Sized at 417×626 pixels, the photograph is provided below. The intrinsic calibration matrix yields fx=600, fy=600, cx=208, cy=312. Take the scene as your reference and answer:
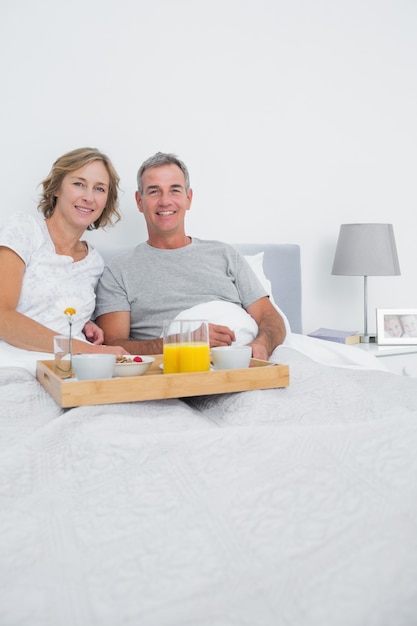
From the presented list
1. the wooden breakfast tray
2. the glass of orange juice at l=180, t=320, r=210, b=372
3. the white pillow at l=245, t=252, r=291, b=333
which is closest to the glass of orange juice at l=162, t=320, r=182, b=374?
the glass of orange juice at l=180, t=320, r=210, b=372

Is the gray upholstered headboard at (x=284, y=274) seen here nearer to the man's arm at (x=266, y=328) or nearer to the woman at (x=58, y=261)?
the man's arm at (x=266, y=328)

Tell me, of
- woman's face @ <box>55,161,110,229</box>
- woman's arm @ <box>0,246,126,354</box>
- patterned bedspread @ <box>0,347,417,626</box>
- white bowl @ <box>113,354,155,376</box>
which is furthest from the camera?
woman's face @ <box>55,161,110,229</box>

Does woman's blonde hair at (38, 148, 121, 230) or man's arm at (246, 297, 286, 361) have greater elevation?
woman's blonde hair at (38, 148, 121, 230)

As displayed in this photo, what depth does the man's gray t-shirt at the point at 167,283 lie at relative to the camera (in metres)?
2.16

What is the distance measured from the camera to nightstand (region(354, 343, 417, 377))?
9.06 feet

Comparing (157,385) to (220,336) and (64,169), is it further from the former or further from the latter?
(64,169)

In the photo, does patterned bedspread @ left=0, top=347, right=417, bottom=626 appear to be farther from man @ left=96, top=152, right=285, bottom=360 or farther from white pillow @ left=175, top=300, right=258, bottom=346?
man @ left=96, top=152, right=285, bottom=360

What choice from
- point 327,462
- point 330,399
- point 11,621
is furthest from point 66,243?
point 11,621

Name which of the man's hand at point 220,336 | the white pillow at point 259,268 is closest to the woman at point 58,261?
the man's hand at point 220,336

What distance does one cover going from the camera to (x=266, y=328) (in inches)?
82.1

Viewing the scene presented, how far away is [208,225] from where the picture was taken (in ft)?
9.39

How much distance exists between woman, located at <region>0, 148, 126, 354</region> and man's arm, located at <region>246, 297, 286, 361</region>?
1.40 feet

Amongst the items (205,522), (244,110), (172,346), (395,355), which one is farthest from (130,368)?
(244,110)

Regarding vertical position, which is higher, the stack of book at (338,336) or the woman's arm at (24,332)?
the woman's arm at (24,332)
